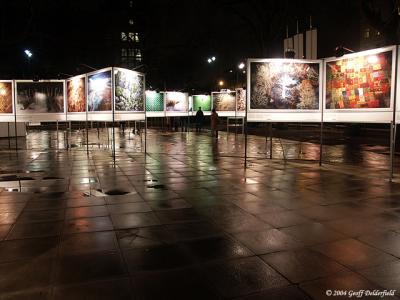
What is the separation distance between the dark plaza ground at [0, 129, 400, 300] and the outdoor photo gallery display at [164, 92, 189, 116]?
19.2 meters

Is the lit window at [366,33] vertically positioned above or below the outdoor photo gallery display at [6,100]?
above

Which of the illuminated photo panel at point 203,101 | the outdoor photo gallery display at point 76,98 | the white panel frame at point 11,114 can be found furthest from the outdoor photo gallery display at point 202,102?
the white panel frame at point 11,114

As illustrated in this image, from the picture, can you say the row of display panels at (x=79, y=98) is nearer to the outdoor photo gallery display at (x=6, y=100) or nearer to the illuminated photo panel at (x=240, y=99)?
the outdoor photo gallery display at (x=6, y=100)

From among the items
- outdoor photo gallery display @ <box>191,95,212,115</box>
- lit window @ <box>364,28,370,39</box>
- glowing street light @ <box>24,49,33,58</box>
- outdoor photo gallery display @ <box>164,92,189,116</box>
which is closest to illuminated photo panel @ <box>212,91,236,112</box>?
outdoor photo gallery display @ <box>164,92,189,116</box>

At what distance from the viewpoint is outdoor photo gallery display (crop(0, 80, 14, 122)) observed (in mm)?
17938

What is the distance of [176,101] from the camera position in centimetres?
3067

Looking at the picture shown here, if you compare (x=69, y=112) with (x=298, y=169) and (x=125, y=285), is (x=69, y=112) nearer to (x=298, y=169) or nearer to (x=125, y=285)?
(x=298, y=169)

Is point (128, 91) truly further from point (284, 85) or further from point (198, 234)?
point (198, 234)

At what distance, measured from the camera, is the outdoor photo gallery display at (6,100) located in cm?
1794

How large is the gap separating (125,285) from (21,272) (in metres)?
1.27

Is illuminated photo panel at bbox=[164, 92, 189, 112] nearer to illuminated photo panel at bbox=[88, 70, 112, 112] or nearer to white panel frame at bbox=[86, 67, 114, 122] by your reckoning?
white panel frame at bbox=[86, 67, 114, 122]

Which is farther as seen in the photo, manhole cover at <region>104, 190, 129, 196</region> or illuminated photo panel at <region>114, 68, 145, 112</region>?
illuminated photo panel at <region>114, 68, 145, 112</region>

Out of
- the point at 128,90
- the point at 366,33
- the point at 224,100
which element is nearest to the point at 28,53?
the point at 224,100

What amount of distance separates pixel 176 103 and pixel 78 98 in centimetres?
1397
